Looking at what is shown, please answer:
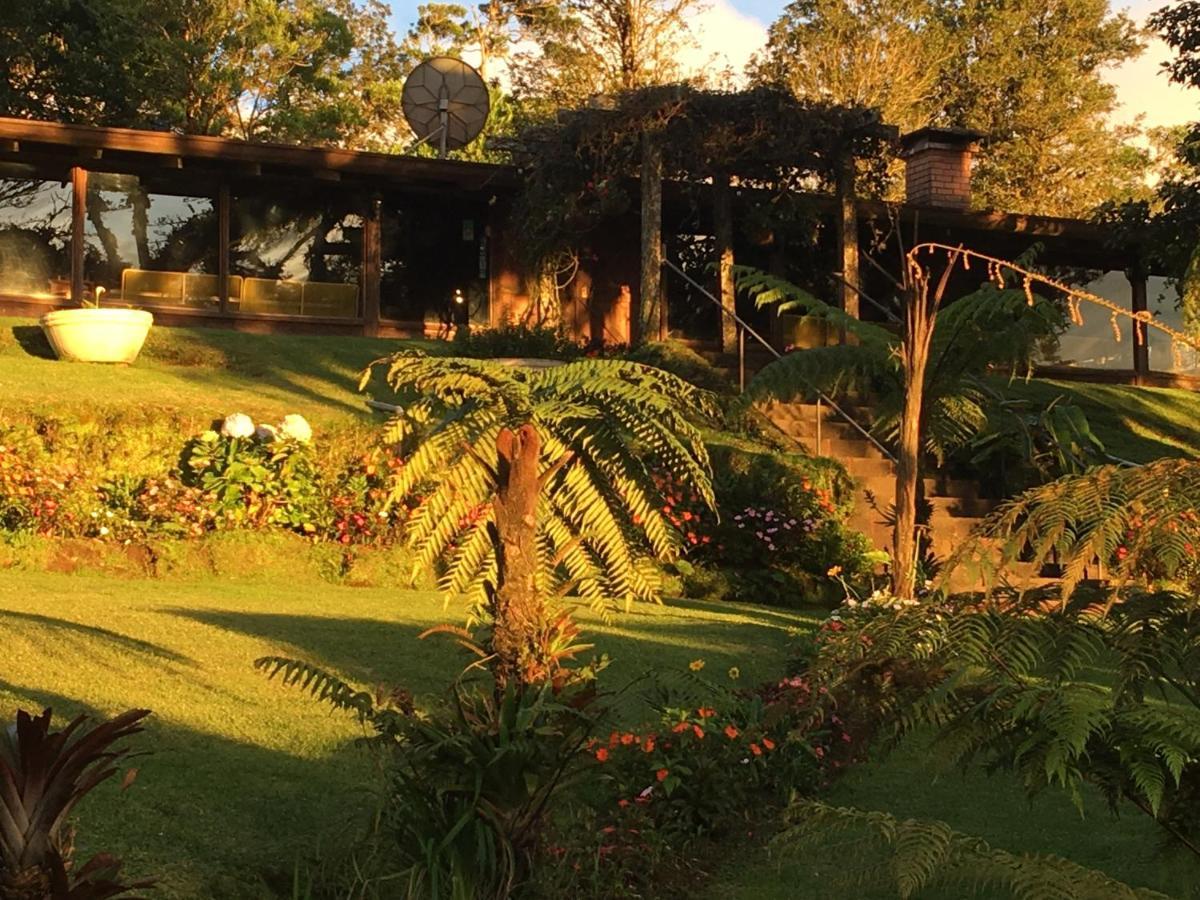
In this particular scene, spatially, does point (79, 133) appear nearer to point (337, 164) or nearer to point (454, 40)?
point (337, 164)

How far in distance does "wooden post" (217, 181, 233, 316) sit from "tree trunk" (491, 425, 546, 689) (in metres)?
17.8

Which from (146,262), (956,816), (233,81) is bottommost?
(956,816)

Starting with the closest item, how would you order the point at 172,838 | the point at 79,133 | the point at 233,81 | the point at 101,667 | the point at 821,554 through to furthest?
the point at 172,838
the point at 101,667
the point at 821,554
the point at 79,133
the point at 233,81

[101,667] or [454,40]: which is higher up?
[454,40]

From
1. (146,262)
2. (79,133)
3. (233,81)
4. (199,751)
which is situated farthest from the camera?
(233,81)

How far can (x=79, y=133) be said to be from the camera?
20.1 metres

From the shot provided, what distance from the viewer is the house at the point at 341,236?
21312mm

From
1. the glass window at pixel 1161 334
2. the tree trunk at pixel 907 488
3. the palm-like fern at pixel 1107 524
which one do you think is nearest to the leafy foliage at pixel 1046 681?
the palm-like fern at pixel 1107 524

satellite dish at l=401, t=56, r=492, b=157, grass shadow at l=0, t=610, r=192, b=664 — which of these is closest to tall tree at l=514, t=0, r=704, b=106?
satellite dish at l=401, t=56, r=492, b=157

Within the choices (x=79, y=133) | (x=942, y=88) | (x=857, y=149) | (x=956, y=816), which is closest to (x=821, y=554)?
(x=956, y=816)

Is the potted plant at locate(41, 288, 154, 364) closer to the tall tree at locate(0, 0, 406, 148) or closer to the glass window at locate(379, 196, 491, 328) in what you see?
the glass window at locate(379, 196, 491, 328)

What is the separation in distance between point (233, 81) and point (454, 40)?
11131mm

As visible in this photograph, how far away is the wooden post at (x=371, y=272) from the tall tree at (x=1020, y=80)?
1863 cm

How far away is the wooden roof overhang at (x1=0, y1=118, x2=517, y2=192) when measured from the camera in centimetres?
2016
